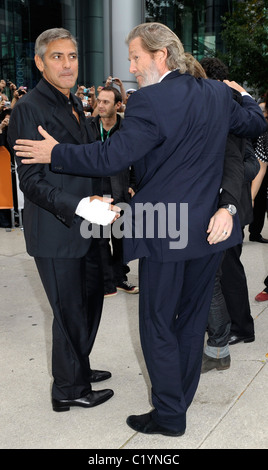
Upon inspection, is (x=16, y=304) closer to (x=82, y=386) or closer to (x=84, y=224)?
(x=82, y=386)

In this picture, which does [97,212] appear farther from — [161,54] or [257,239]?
[257,239]

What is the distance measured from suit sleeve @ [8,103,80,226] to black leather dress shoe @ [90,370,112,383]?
4.16ft

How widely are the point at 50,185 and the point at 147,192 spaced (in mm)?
487

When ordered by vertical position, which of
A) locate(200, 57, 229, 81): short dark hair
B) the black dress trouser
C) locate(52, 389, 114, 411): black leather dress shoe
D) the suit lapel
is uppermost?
locate(200, 57, 229, 81): short dark hair

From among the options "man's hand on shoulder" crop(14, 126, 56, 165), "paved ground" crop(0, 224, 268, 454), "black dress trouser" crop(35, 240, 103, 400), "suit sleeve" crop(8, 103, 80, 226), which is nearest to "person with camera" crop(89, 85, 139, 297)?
"paved ground" crop(0, 224, 268, 454)

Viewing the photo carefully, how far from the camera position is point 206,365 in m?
Answer: 3.52

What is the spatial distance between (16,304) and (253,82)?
1465 centimetres

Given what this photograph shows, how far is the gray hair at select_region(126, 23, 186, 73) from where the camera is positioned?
7.63 ft

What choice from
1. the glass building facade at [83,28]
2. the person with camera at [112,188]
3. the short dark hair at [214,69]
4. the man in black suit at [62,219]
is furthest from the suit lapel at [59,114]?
the glass building facade at [83,28]

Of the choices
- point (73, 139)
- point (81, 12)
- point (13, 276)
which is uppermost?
point (81, 12)

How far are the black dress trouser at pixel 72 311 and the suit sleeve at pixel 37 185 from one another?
0.34 m

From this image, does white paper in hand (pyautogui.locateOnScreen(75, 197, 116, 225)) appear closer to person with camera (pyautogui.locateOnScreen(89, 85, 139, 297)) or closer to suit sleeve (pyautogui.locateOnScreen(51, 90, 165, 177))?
suit sleeve (pyautogui.locateOnScreen(51, 90, 165, 177))

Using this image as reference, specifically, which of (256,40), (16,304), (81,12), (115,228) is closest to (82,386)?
(16,304)

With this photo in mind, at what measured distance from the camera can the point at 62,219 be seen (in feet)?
8.51
